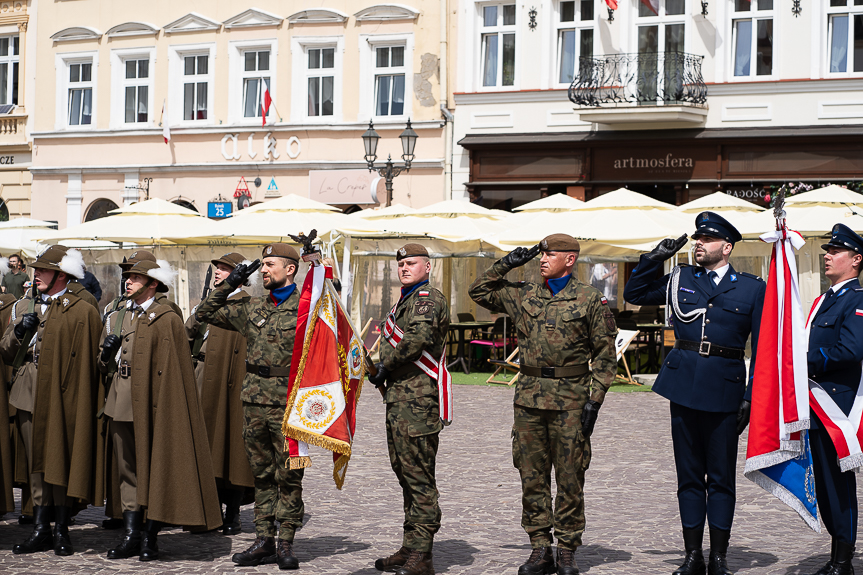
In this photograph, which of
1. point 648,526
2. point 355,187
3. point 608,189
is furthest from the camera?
point 355,187

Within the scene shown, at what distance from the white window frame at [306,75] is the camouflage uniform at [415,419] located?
21183 mm

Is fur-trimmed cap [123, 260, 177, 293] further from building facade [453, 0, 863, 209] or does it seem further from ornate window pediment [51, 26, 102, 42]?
ornate window pediment [51, 26, 102, 42]

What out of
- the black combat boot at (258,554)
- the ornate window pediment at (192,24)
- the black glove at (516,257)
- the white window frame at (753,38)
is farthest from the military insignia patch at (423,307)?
the ornate window pediment at (192,24)

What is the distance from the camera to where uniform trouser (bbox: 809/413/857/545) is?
21.4ft

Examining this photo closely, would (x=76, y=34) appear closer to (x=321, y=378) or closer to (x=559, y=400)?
(x=321, y=378)

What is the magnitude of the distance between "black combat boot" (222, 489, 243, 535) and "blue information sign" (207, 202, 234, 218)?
20543mm

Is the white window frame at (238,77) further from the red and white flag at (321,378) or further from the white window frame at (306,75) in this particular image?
the red and white flag at (321,378)

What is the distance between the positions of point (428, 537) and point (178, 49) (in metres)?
24.0

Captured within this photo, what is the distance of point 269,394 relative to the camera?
22.7 ft

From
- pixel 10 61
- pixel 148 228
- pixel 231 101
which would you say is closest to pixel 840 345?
pixel 148 228

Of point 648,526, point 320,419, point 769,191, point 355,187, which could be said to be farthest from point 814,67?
point 320,419

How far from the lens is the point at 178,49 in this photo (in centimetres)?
2877

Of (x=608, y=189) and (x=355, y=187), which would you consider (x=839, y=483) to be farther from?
(x=355, y=187)

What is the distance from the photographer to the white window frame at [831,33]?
78.2 ft
